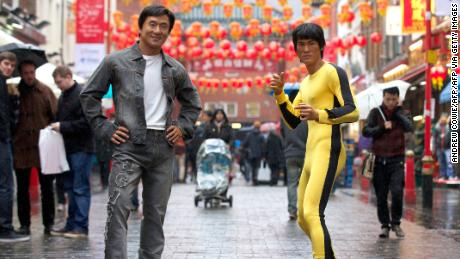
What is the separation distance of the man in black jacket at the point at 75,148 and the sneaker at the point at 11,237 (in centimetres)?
54

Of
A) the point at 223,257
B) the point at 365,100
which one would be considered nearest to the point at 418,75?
the point at 365,100

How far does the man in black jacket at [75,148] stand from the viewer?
10953 mm

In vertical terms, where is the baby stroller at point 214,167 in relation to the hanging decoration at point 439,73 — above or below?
below

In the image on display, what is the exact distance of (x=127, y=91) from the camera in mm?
6625

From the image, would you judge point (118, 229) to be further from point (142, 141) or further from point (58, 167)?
point (58, 167)

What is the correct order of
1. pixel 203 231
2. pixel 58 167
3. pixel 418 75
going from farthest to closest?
pixel 418 75 → pixel 203 231 → pixel 58 167

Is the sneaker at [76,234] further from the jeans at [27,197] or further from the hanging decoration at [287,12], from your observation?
the hanging decoration at [287,12]

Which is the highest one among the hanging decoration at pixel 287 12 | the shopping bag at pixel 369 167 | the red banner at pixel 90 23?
the hanging decoration at pixel 287 12

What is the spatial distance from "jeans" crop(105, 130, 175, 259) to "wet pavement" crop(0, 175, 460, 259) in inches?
87.6

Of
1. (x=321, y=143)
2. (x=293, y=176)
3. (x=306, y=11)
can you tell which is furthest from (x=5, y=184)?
(x=306, y=11)

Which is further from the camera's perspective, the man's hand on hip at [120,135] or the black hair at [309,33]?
the black hair at [309,33]

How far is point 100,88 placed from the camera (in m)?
6.76

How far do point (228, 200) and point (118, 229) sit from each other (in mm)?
10562

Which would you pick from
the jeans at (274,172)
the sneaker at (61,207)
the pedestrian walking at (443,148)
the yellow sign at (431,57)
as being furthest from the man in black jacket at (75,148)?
the jeans at (274,172)
